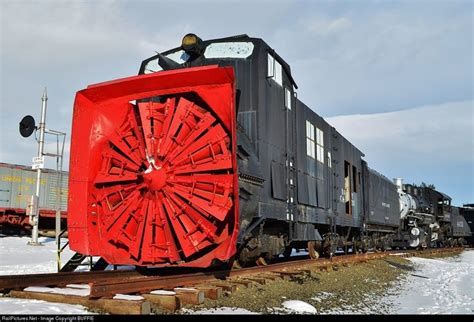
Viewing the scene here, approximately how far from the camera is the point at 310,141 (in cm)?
1034

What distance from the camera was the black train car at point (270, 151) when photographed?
6852 mm

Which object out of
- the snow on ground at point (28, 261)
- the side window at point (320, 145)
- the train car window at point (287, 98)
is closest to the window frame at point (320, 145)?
the side window at point (320, 145)

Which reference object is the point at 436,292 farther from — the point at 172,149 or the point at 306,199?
the point at 172,149

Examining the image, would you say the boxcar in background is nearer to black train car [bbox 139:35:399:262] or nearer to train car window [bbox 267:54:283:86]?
black train car [bbox 139:35:399:262]

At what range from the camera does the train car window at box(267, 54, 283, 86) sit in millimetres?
7810

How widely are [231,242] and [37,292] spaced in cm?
227

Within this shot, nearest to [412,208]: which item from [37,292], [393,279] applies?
[393,279]

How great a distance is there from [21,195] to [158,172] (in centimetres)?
2159

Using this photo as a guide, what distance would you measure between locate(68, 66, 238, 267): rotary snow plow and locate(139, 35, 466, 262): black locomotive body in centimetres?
53

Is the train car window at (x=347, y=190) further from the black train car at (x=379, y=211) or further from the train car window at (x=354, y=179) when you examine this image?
the black train car at (x=379, y=211)

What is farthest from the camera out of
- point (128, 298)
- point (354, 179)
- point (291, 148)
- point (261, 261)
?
point (354, 179)

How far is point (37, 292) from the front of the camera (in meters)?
4.88

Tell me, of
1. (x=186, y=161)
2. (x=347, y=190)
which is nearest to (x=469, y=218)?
(x=347, y=190)

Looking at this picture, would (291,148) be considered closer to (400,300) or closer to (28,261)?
(400,300)
